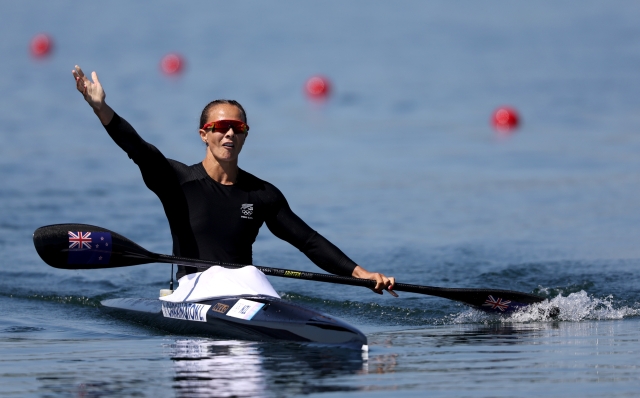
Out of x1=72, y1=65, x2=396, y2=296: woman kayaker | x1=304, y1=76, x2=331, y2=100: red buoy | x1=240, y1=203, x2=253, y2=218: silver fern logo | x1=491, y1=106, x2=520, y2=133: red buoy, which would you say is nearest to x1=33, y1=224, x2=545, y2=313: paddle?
x1=72, y1=65, x2=396, y2=296: woman kayaker

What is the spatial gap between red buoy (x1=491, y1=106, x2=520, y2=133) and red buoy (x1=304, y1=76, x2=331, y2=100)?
22.2ft

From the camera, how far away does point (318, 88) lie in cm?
3084

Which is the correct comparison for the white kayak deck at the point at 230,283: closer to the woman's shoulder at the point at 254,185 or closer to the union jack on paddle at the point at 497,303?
the woman's shoulder at the point at 254,185

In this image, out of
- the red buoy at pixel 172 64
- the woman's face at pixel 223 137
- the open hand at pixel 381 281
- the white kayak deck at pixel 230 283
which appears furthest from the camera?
the red buoy at pixel 172 64

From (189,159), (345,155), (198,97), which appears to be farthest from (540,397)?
(198,97)

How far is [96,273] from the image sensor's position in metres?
11.4

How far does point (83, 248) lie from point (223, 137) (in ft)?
4.36

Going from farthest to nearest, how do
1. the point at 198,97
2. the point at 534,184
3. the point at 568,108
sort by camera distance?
the point at 198,97
the point at 568,108
the point at 534,184

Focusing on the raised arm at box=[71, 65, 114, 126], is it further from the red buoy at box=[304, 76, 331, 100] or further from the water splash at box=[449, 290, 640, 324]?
the red buoy at box=[304, 76, 331, 100]

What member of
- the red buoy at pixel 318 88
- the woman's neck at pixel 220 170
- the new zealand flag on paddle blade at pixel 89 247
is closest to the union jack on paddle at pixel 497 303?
the woman's neck at pixel 220 170

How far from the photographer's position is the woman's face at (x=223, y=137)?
7312mm

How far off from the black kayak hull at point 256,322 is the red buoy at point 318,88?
75.2 ft

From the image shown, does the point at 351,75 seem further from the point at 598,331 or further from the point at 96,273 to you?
the point at 598,331

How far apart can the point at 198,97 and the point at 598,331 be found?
2256cm
